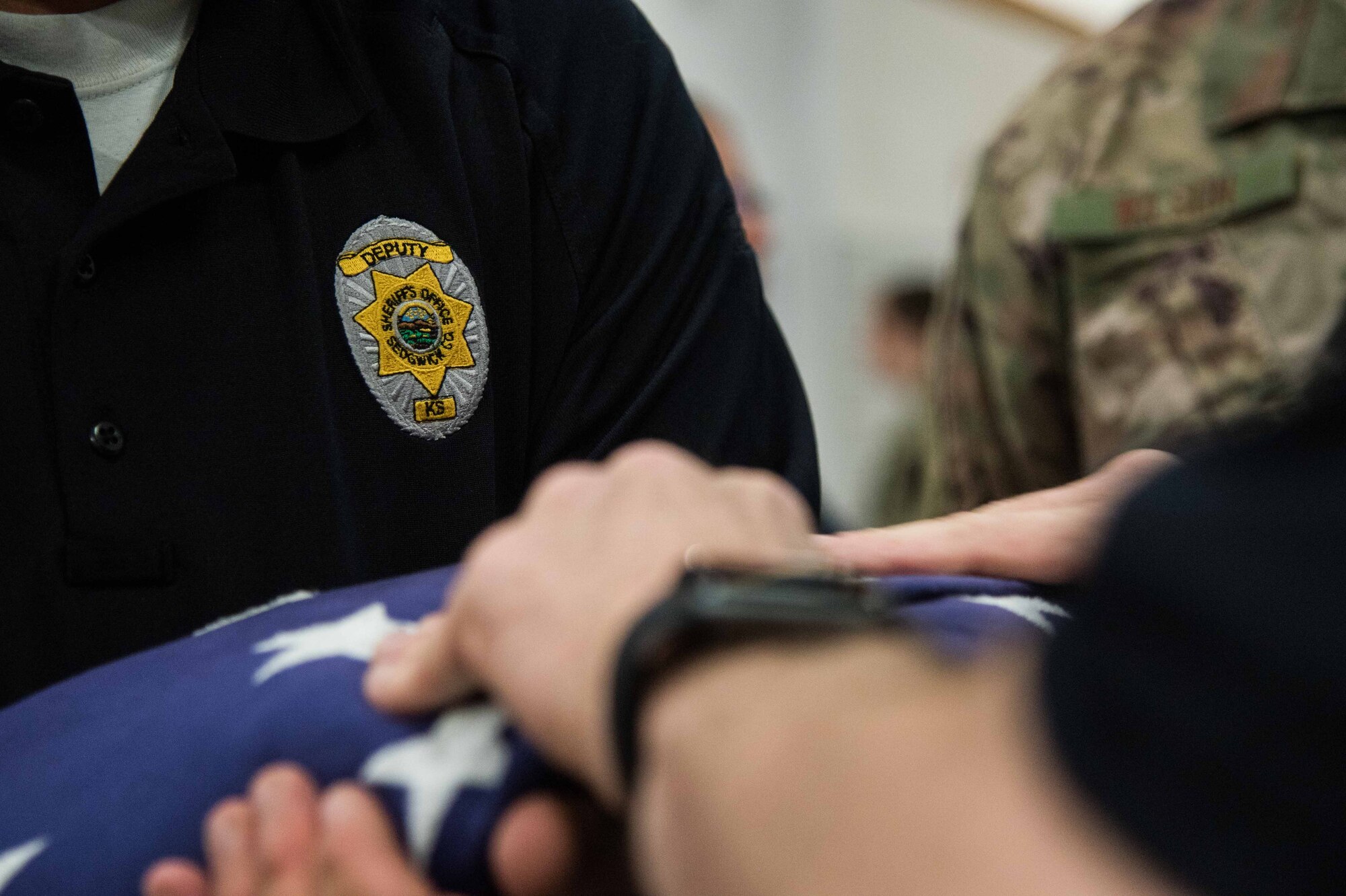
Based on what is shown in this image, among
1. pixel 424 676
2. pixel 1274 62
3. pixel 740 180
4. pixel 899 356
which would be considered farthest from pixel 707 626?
pixel 899 356

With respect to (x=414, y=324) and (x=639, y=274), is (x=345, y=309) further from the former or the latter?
(x=639, y=274)

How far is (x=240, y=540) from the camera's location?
0.81m

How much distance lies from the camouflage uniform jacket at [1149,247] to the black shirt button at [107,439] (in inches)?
46.8

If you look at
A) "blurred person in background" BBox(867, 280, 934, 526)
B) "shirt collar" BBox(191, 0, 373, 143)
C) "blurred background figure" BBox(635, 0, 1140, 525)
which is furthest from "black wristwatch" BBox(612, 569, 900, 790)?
"blurred background figure" BBox(635, 0, 1140, 525)

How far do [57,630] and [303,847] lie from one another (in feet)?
1.20

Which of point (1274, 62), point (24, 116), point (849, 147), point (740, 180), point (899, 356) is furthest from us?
point (849, 147)

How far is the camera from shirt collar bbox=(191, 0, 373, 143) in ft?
2.86

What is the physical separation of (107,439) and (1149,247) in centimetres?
133

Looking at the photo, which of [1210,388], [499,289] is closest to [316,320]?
[499,289]

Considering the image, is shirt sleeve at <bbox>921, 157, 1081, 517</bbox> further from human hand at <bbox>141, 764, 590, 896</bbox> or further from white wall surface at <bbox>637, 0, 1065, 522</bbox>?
white wall surface at <bbox>637, 0, 1065, 522</bbox>

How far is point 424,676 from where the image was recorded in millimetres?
515

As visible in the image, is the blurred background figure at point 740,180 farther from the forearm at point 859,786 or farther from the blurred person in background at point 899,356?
the forearm at point 859,786

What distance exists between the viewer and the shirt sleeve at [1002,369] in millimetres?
1711

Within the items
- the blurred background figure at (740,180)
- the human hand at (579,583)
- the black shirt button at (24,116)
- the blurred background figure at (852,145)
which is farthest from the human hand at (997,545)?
the blurred background figure at (852,145)
